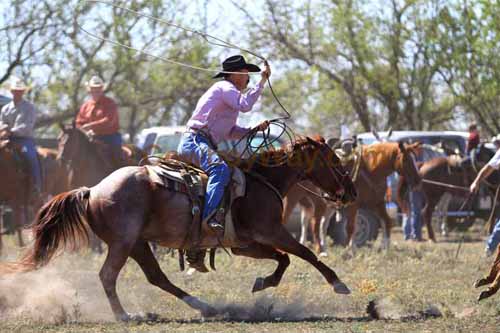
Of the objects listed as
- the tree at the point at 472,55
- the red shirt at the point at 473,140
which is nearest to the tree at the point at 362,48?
the tree at the point at 472,55

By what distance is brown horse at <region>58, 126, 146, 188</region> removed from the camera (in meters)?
17.0

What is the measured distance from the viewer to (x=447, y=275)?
13820 millimetres

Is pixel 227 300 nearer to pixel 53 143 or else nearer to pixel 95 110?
pixel 95 110

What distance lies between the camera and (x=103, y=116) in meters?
17.3

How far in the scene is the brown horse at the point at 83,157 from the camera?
16953 mm

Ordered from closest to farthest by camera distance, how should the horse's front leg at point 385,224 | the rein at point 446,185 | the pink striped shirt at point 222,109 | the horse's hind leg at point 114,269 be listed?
the horse's hind leg at point 114,269, the pink striped shirt at point 222,109, the horse's front leg at point 385,224, the rein at point 446,185

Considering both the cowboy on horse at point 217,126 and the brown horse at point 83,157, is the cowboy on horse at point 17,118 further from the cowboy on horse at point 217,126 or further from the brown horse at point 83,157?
the cowboy on horse at point 217,126

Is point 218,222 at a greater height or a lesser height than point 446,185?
greater

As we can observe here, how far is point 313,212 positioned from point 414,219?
4647 millimetres

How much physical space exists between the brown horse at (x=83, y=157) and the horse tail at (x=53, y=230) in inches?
291

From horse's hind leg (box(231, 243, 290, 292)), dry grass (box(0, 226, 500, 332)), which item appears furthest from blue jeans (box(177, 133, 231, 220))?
dry grass (box(0, 226, 500, 332))

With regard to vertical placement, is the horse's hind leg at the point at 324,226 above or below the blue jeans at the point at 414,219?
above

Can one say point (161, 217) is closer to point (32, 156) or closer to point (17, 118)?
point (17, 118)

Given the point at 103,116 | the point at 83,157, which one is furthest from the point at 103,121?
the point at 83,157
